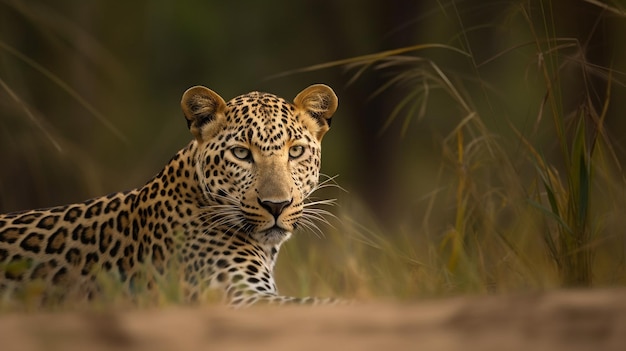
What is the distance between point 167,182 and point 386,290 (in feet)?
5.62

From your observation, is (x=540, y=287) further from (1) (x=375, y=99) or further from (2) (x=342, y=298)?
(1) (x=375, y=99)

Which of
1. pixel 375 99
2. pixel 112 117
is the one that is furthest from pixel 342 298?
pixel 112 117

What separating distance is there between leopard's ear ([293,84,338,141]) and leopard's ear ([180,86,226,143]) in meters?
0.47

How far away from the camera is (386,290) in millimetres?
5820

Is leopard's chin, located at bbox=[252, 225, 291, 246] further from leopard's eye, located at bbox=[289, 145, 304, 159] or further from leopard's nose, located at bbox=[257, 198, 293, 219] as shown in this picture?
leopard's eye, located at bbox=[289, 145, 304, 159]

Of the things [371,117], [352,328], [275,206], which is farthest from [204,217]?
[371,117]

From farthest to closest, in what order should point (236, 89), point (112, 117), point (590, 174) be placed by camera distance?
point (236, 89)
point (112, 117)
point (590, 174)

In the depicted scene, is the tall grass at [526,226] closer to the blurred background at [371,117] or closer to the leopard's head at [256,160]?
the blurred background at [371,117]

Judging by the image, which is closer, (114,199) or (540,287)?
(540,287)

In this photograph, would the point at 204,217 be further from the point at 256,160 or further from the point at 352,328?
the point at 352,328

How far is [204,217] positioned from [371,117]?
10181mm

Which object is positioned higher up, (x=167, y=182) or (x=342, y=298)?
(x=167, y=182)

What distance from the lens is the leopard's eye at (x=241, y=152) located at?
6.80m

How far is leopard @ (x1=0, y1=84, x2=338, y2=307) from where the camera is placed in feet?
21.6
